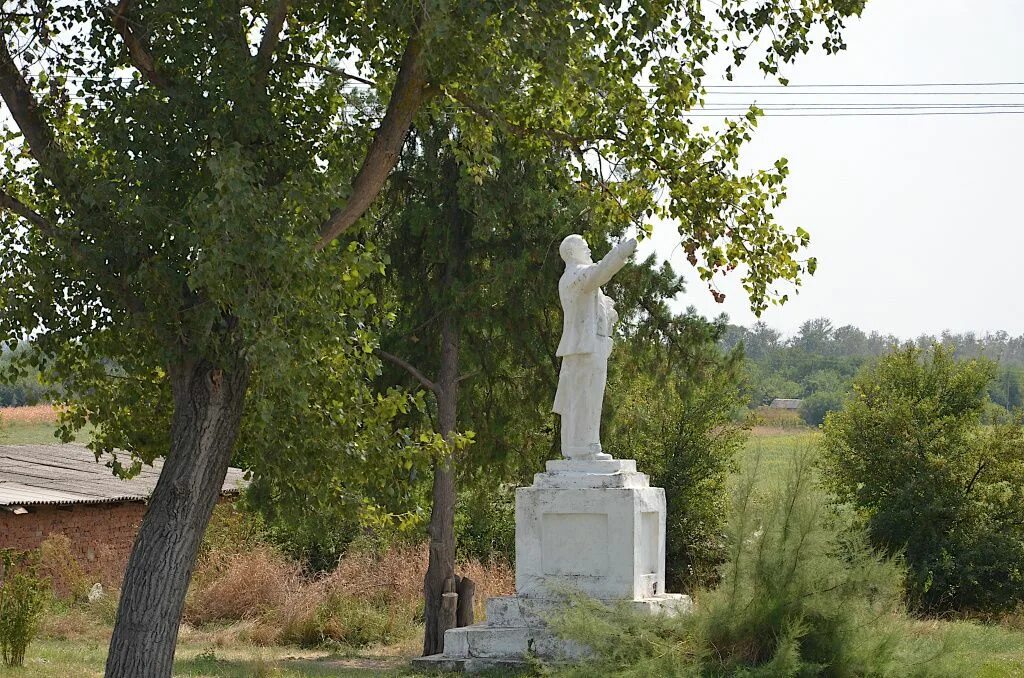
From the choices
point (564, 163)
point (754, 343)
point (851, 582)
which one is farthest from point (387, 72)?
point (754, 343)

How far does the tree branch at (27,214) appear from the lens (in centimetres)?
1073

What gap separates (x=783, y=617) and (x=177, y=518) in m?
5.02

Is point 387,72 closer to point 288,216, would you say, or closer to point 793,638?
point 288,216

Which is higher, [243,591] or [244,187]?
[244,187]

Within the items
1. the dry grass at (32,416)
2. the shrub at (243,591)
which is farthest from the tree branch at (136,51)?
the dry grass at (32,416)

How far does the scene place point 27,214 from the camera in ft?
35.9

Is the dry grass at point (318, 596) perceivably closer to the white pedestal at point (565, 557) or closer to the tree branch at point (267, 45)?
the white pedestal at point (565, 557)

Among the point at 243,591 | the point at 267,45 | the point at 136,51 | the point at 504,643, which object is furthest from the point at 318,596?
the point at 267,45

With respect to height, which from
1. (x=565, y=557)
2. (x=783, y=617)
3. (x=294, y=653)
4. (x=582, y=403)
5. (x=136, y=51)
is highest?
(x=136, y=51)

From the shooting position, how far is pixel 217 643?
19.3 m

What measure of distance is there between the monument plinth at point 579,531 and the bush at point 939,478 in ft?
26.9

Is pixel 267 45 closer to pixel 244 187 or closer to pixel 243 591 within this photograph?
pixel 244 187

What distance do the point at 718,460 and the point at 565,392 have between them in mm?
10177

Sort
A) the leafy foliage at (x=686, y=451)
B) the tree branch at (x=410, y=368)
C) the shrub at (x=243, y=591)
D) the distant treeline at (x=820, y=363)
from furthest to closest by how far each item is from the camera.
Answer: the distant treeline at (x=820, y=363), the shrub at (x=243, y=591), the leafy foliage at (x=686, y=451), the tree branch at (x=410, y=368)
